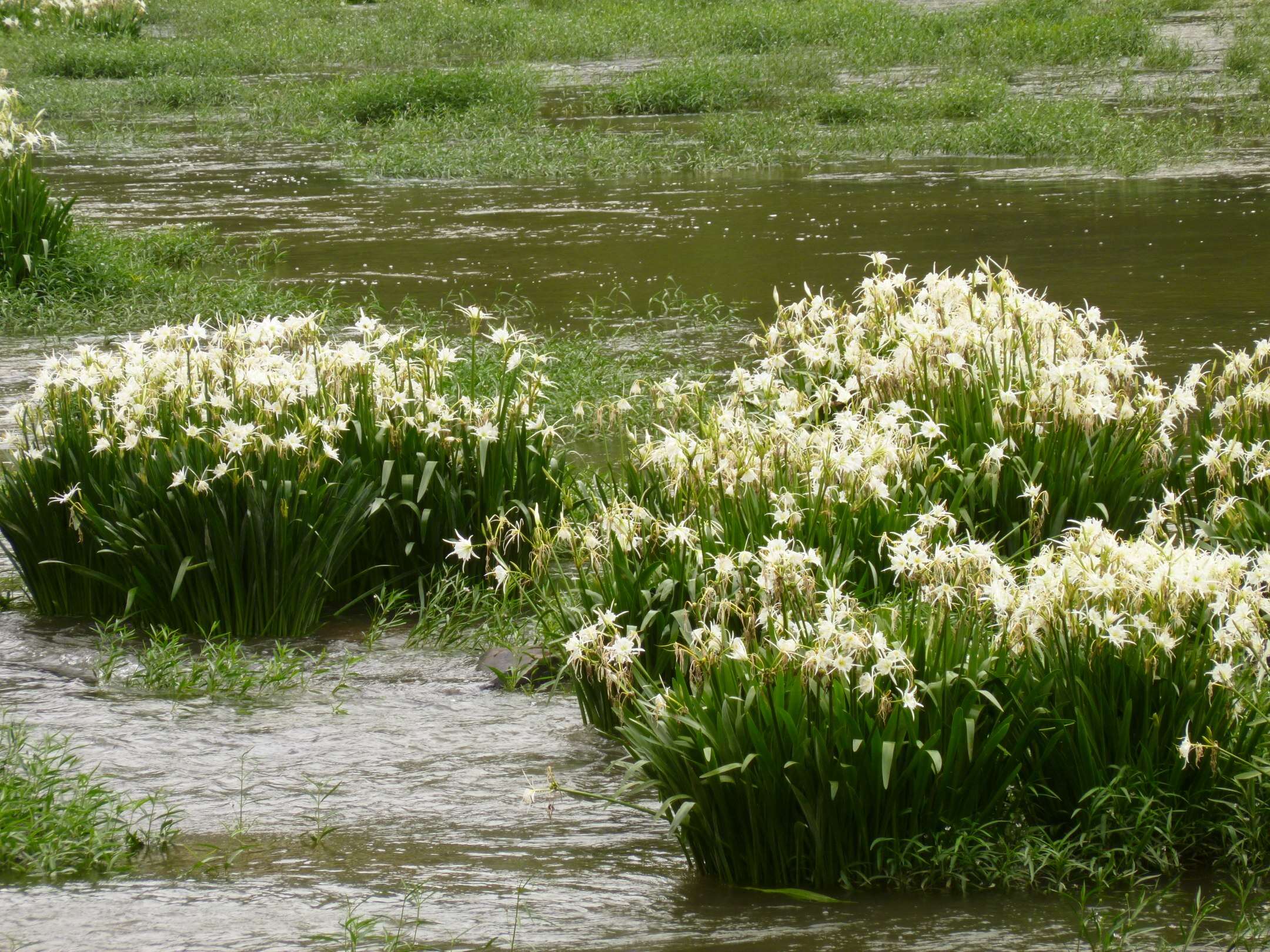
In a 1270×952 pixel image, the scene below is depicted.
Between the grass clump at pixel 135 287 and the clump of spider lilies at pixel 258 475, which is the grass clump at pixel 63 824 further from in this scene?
the grass clump at pixel 135 287

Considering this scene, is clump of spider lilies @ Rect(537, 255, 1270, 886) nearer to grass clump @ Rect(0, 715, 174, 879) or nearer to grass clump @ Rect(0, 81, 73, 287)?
grass clump @ Rect(0, 715, 174, 879)

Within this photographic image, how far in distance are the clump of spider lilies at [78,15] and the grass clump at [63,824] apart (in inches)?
1085

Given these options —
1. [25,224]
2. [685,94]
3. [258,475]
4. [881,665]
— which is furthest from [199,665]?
[685,94]

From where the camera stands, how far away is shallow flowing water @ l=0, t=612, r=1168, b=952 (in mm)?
3803

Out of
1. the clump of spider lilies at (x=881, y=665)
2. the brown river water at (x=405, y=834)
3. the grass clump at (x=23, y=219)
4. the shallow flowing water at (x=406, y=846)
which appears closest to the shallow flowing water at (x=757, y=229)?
the brown river water at (x=405, y=834)

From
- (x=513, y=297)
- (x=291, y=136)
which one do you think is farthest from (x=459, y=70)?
(x=513, y=297)

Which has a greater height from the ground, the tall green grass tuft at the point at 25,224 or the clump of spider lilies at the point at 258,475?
the tall green grass tuft at the point at 25,224

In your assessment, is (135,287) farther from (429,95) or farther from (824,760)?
(429,95)

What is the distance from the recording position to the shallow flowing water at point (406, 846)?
3.80 m

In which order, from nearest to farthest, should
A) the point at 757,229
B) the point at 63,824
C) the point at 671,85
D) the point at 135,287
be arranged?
the point at 63,824 → the point at 135,287 → the point at 757,229 → the point at 671,85

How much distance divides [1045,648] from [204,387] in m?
3.31

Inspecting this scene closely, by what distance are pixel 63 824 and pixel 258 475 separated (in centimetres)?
178

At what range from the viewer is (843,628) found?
4.04 m

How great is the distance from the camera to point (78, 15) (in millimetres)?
30500
